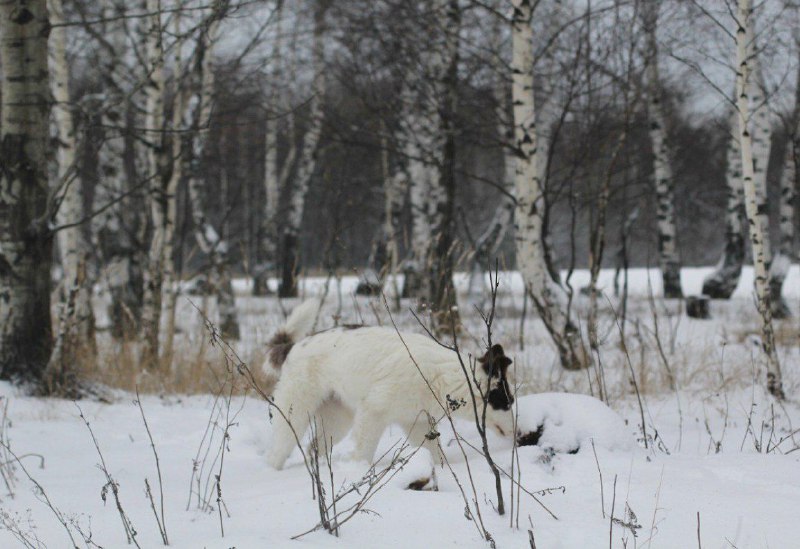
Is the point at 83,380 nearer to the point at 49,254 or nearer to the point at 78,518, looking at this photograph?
the point at 49,254

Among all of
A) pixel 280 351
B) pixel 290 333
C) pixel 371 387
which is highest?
pixel 290 333

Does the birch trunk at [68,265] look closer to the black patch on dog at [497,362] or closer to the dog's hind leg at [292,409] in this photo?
the dog's hind leg at [292,409]

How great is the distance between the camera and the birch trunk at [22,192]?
17.4 ft

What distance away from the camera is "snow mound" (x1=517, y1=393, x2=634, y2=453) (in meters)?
3.42

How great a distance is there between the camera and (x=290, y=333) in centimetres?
429

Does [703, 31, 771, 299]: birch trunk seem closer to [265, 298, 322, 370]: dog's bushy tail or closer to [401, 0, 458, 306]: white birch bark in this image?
[401, 0, 458, 306]: white birch bark

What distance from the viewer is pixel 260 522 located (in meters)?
2.59

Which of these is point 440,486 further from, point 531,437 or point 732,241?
point 732,241

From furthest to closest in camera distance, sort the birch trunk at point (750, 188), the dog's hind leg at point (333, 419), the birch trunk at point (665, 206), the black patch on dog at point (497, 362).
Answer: the birch trunk at point (665, 206) < the birch trunk at point (750, 188) < the dog's hind leg at point (333, 419) < the black patch on dog at point (497, 362)

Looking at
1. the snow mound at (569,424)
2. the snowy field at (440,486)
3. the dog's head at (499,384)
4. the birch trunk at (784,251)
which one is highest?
the birch trunk at (784,251)

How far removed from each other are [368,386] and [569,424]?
1.07 meters

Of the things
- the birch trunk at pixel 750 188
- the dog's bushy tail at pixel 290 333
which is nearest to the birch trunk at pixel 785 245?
the birch trunk at pixel 750 188

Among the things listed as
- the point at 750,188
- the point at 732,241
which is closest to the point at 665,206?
the point at 732,241

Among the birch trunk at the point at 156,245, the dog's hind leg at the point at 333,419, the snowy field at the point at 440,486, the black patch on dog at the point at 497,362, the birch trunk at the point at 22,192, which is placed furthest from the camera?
the birch trunk at the point at 156,245
